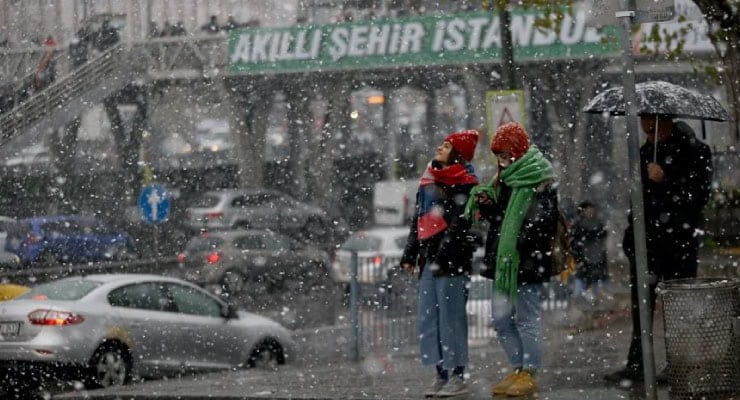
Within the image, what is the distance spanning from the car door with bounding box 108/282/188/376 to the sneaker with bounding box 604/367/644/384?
557 centimetres

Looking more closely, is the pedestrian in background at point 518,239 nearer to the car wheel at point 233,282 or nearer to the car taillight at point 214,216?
the car wheel at point 233,282

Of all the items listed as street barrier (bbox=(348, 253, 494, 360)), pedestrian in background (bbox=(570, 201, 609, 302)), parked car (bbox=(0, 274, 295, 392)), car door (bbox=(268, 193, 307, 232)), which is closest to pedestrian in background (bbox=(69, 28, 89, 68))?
car door (bbox=(268, 193, 307, 232))

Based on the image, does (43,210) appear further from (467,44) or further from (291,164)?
(467,44)

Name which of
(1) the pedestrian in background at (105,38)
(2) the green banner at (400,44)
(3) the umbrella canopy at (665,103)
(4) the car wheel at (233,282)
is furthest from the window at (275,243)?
(3) the umbrella canopy at (665,103)

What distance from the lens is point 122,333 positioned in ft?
44.8

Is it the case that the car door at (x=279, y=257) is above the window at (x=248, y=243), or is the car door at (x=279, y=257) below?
below

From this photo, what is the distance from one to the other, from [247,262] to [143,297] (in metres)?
13.8

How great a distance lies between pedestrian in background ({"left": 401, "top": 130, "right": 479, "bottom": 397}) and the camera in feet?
30.3

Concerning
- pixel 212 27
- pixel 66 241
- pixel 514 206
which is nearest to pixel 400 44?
pixel 212 27

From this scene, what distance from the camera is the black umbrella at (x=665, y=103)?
9352 millimetres

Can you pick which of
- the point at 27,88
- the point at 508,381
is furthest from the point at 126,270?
the point at 508,381

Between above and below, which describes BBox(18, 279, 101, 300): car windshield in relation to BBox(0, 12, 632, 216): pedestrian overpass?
below

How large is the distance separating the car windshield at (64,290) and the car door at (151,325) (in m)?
0.27

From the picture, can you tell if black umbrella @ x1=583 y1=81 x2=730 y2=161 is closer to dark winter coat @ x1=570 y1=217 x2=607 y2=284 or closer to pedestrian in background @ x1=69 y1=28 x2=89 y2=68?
dark winter coat @ x1=570 y1=217 x2=607 y2=284
